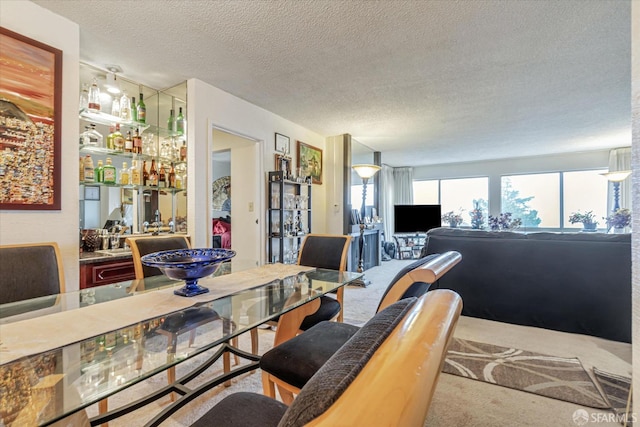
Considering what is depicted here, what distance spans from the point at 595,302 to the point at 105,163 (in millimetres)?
4326

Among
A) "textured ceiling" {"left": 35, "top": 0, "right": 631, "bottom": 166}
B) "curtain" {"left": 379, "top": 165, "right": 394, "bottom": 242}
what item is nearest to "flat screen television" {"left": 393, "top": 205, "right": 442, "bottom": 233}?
"curtain" {"left": 379, "top": 165, "right": 394, "bottom": 242}

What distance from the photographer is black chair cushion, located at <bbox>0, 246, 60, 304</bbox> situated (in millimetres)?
1321

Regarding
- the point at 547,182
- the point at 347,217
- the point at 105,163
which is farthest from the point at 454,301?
the point at 547,182

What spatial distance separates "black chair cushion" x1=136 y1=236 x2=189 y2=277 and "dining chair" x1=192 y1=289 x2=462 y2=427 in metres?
1.77

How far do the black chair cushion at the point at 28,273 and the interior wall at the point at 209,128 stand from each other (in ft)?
4.33

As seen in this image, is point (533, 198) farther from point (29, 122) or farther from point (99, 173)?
point (29, 122)

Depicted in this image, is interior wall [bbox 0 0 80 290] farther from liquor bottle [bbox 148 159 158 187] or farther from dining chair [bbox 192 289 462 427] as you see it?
dining chair [bbox 192 289 462 427]

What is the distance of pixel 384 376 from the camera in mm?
309

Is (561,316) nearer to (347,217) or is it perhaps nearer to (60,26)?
(347,217)

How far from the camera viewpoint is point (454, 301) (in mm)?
510

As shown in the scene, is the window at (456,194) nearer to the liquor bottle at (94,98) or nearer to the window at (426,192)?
the window at (426,192)

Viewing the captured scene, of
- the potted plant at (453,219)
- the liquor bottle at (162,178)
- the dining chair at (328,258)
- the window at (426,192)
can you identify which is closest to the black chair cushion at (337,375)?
the dining chair at (328,258)

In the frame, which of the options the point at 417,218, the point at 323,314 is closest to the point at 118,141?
the point at 323,314

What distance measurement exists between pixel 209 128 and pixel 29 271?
194cm
